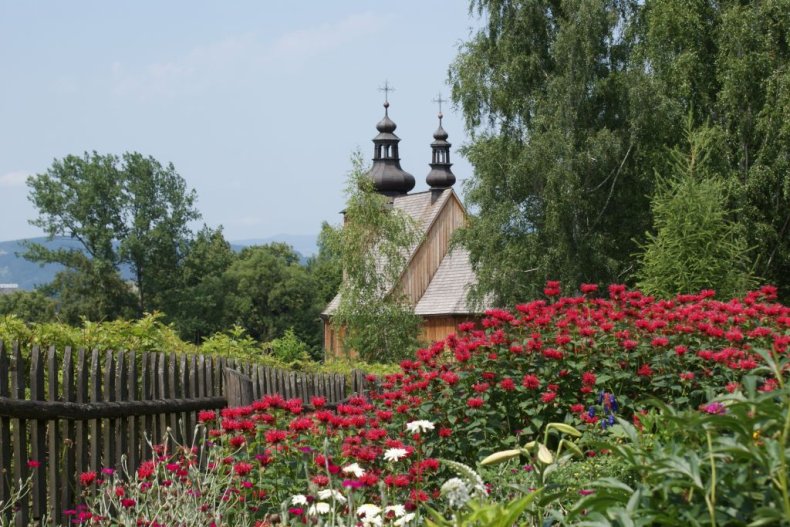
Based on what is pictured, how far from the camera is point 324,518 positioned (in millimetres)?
4066

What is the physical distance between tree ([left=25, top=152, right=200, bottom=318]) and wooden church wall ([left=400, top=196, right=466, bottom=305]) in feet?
63.1

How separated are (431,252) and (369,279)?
930cm

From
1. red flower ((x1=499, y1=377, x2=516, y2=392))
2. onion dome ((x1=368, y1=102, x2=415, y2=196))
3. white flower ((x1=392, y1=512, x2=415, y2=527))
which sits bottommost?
white flower ((x1=392, y1=512, x2=415, y2=527))

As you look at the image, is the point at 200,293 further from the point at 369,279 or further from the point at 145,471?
the point at 145,471

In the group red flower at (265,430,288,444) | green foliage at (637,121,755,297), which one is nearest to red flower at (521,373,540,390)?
red flower at (265,430,288,444)

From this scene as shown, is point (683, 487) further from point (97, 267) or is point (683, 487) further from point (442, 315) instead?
point (97, 267)

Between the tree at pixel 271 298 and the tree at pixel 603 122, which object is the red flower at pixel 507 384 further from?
the tree at pixel 271 298

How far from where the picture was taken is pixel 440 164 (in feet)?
194

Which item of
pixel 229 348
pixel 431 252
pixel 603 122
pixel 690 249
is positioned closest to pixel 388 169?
pixel 431 252

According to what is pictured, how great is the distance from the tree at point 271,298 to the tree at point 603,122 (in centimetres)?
3800

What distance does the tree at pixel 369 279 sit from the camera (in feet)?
104

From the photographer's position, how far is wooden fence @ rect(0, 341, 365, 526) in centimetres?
520

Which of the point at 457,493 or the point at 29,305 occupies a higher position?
the point at 29,305

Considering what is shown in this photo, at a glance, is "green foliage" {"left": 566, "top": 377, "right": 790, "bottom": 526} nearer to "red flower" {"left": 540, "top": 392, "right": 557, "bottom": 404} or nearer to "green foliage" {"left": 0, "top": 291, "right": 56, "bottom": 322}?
"red flower" {"left": 540, "top": 392, "right": 557, "bottom": 404}
